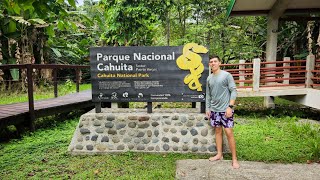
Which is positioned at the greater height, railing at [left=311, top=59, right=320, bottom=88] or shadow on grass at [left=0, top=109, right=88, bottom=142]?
railing at [left=311, top=59, right=320, bottom=88]

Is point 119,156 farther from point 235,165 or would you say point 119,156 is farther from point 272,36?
point 272,36

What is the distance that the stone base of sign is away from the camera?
5.15 metres

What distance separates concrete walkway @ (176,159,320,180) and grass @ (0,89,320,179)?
0.26 metres

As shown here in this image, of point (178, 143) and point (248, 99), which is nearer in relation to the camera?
point (178, 143)

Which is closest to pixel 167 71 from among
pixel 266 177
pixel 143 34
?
pixel 266 177

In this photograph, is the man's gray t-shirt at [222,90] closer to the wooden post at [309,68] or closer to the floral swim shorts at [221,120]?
the floral swim shorts at [221,120]

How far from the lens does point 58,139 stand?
5.95m

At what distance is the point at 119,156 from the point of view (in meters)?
5.01

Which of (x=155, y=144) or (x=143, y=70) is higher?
(x=143, y=70)

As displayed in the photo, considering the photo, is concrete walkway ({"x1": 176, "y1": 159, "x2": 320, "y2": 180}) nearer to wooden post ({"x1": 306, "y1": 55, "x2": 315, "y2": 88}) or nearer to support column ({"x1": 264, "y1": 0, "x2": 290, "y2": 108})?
wooden post ({"x1": 306, "y1": 55, "x2": 315, "y2": 88})

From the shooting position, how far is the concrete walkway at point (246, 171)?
12.6 ft

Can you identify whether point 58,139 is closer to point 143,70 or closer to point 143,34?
point 143,70

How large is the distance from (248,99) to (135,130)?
8.13 metres

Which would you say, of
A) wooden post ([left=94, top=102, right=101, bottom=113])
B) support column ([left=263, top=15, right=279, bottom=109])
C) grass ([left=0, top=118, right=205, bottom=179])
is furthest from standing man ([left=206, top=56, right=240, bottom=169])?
support column ([left=263, top=15, right=279, bottom=109])
